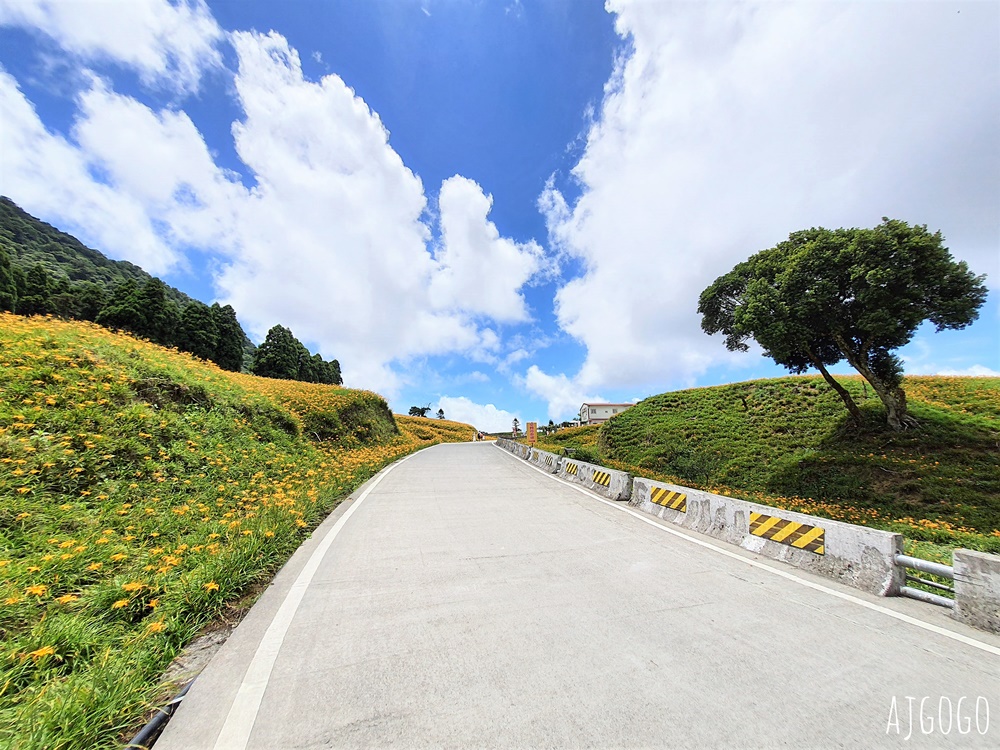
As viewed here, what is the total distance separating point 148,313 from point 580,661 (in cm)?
4310

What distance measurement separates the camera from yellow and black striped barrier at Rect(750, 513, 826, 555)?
185 inches

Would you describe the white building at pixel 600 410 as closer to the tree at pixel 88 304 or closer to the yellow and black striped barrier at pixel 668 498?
the yellow and black striped barrier at pixel 668 498

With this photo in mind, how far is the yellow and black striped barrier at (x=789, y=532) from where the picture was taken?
4.70 m

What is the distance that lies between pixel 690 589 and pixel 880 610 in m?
1.71

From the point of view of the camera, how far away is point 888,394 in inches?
605

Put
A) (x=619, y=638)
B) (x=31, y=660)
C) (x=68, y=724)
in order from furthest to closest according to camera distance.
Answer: (x=619, y=638), (x=31, y=660), (x=68, y=724)

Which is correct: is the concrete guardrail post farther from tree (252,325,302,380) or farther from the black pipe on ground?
tree (252,325,302,380)

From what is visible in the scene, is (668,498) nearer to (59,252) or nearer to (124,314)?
(124,314)

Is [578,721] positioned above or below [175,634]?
above

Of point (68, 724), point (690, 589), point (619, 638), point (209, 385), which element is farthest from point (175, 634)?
point (209, 385)

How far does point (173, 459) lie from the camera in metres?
6.95

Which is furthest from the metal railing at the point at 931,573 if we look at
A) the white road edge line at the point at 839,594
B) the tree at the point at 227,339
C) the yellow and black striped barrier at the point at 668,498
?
the tree at the point at 227,339

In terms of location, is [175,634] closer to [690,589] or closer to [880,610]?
[690,589]

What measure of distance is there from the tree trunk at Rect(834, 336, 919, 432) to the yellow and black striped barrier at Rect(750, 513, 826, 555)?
14049 millimetres
